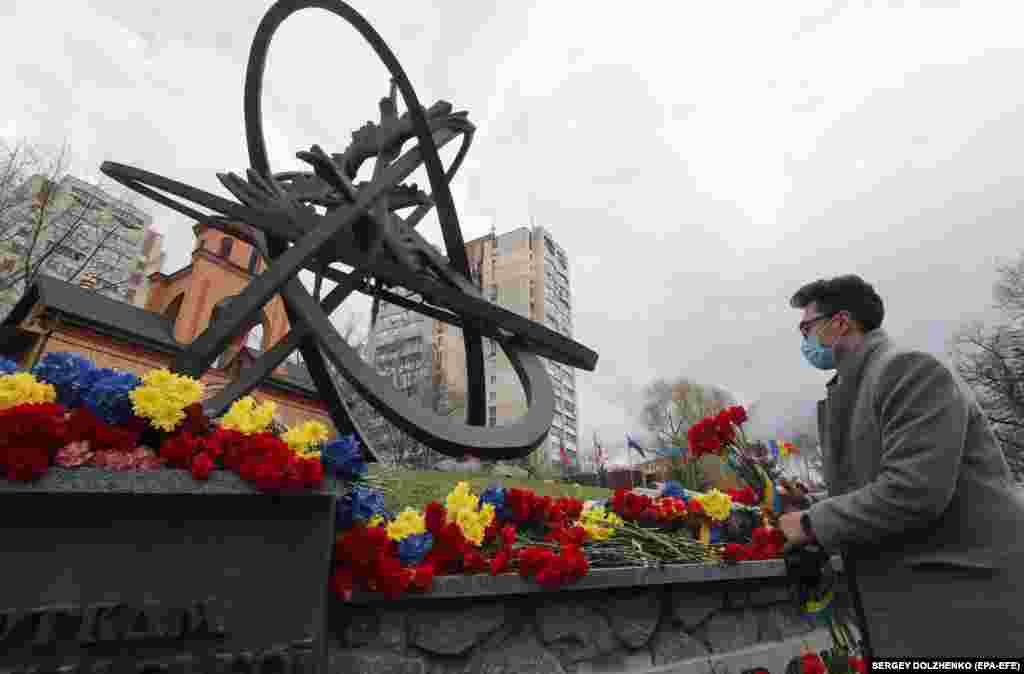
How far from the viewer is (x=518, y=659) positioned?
10.2ft

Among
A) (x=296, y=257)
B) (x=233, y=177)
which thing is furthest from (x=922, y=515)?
(x=233, y=177)

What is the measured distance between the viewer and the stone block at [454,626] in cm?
289

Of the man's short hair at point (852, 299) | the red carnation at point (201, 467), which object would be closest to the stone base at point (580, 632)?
the red carnation at point (201, 467)

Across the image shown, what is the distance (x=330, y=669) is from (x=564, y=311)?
7488 cm

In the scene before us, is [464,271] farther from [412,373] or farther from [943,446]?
[412,373]

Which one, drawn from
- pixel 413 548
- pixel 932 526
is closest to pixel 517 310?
pixel 413 548

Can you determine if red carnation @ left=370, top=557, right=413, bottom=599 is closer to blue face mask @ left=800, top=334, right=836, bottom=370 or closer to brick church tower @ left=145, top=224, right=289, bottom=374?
blue face mask @ left=800, top=334, right=836, bottom=370

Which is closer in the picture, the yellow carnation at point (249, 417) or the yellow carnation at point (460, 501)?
the yellow carnation at point (249, 417)

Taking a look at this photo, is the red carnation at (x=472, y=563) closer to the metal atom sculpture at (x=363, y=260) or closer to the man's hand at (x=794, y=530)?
the metal atom sculpture at (x=363, y=260)

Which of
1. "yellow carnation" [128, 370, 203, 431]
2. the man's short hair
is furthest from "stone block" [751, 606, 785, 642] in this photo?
"yellow carnation" [128, 370, 203, 431]

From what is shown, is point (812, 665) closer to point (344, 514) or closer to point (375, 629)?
point (375, 629)

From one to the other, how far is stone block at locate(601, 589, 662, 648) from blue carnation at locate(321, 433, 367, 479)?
201 cm

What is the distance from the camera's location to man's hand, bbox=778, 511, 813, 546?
2.09 m

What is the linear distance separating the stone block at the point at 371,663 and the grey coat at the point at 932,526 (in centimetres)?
213
